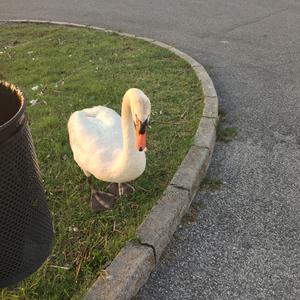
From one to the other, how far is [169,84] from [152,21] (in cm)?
409

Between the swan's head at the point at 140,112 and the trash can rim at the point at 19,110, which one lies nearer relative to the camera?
the trash can rim at the point at 19,110

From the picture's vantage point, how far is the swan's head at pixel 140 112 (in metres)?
2.98

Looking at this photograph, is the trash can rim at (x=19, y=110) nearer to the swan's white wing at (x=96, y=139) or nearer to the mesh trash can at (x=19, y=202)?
the mesh trash can at (x=19, y=202)

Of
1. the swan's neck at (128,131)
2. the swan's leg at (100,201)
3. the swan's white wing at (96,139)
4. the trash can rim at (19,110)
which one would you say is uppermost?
the trash can rim at (19,110)

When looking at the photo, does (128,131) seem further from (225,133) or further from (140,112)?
(225,133)

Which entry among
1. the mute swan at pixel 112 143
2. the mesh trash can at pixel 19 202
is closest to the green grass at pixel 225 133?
the mute swan at pixel 112 143

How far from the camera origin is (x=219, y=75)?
21.5 feet

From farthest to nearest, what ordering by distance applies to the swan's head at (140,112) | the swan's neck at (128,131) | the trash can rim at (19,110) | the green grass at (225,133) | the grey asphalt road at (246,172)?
1. the green grass at (225,133)
2. the swan's neck at (128,131)
3. the grey asphalt road at (246,172)
4. the swan's head at (140,112)
5. the trash can rim at (19,110)

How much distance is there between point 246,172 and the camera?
13.9ft

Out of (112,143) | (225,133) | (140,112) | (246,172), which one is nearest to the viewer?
(140,112)

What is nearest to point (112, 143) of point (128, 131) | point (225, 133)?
point (128, 131)

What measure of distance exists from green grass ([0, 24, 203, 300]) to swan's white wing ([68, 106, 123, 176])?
0.41 meters

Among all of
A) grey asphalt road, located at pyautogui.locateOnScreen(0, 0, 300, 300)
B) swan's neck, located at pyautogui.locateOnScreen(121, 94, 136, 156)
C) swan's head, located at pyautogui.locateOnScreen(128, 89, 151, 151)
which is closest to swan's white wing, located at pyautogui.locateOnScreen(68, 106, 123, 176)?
swan's neck, located at pyautogui.locateOnScreen(121, 94, 136, 156)

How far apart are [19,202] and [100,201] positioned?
119 centimetres
